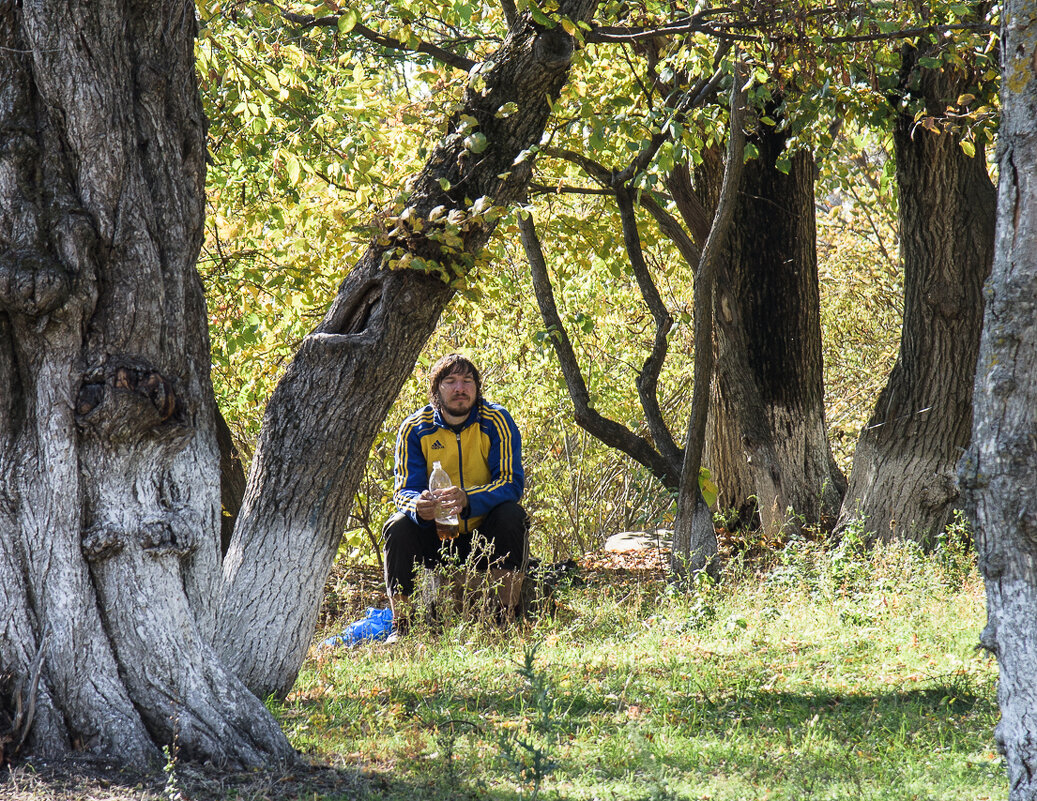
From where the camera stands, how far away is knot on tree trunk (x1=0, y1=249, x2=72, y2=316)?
10.7ft

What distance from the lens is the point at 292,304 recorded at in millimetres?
8328

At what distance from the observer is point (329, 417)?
4656mm

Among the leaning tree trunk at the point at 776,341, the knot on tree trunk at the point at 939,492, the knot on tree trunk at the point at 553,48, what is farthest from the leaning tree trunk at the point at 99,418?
the leaning tree trunk at the point at 776,341

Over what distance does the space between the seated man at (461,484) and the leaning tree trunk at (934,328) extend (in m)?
2.40

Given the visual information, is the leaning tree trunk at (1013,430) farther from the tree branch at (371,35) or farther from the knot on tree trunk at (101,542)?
the tree branch at (371,35)

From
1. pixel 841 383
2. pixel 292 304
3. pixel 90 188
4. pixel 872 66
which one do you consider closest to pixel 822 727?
pixel 90 188

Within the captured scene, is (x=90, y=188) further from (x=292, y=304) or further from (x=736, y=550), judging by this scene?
(x=736, y=550)

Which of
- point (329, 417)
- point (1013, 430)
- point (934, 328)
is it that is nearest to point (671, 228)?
point (934, 328)

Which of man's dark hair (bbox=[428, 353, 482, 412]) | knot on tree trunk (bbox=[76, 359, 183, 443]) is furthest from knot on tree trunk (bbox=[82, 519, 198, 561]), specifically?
man's dark hair (bbox=[428, 353, 482, 412])

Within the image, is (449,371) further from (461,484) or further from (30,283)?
(30,283)

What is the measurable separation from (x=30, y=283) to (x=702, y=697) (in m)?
3.15

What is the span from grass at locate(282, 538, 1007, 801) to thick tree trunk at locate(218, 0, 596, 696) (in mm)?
411

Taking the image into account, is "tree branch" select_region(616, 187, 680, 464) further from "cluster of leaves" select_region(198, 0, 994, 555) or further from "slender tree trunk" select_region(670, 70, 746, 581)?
"slender tree trunk" select_region(670, 70, 746, 581)

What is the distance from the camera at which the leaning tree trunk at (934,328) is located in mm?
6926
